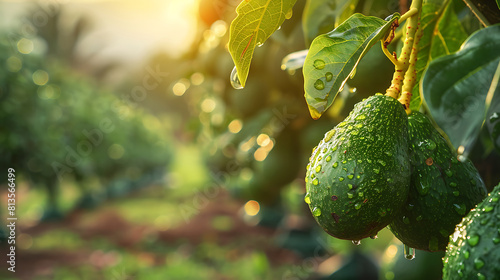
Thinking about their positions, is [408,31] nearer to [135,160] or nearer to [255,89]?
[255,89]

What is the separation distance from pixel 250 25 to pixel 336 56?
5.6 inches

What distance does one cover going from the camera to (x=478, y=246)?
51cm

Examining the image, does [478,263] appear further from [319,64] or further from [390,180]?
[319,64]

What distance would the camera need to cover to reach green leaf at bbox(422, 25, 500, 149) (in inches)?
18.0

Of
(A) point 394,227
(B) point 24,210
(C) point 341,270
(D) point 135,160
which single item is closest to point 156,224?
(B) point 24,210

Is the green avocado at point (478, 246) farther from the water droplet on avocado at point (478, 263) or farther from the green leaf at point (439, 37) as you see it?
the green leaf at point (439, 37)

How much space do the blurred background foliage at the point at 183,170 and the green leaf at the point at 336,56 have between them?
201 millimetres

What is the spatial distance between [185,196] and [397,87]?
12460 mm

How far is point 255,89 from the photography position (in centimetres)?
168

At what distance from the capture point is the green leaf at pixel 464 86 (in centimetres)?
46

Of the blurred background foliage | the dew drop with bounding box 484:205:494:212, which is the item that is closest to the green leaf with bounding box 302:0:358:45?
the blurred background foliage

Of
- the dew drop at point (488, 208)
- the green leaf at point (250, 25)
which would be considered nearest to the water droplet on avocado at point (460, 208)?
the dew drop at point (488, 208)

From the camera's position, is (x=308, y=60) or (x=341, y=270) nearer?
(x=308, y=60)

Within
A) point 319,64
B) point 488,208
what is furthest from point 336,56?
point 488,208
